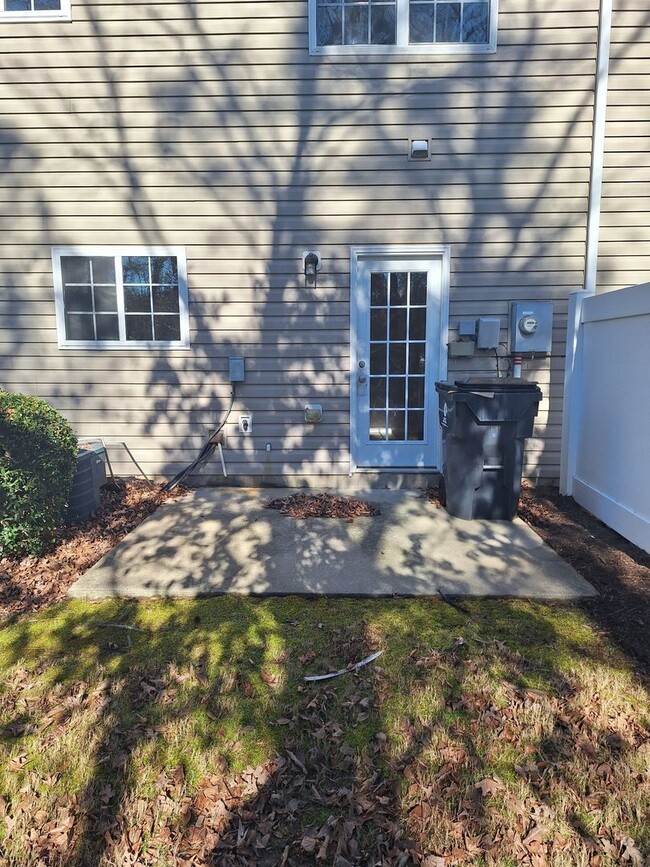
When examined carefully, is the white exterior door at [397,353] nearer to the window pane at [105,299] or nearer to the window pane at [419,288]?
the window pane at [419,288]

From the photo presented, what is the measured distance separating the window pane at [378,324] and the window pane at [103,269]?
8.51 ft

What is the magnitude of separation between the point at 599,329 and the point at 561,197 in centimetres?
138

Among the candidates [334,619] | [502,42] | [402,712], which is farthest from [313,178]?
[402,712]

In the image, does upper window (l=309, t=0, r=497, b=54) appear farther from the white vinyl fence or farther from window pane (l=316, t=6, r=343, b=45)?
the white vinyl fence

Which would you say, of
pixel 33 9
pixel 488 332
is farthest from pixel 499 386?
pixel 33 9

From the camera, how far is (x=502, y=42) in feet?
15.8

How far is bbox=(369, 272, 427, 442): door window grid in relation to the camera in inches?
205

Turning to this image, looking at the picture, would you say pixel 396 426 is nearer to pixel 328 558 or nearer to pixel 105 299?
pixel 328 558

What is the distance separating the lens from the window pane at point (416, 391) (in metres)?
5.31

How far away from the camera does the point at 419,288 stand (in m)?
5.21

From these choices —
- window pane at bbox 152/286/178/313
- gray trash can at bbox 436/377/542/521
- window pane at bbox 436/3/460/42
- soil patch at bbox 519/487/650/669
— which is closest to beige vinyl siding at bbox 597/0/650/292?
window pane at bbox 436/3/460/42

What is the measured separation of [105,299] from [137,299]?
327mm

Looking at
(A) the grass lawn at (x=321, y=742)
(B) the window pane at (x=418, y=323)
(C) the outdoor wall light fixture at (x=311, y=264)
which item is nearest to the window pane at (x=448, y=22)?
(C) the outdoor wall light fixture at (x=311, y=264)

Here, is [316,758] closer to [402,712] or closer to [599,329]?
[402,712]
